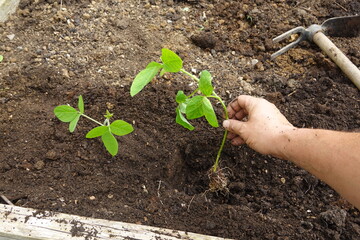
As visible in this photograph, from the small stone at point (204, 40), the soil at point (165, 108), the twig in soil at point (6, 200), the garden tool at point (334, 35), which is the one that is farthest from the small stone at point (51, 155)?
the garden tool at point (334, 35)

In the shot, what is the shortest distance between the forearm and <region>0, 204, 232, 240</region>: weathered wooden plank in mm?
437

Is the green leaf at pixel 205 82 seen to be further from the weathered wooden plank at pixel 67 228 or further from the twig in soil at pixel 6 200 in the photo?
the twig in soil at pixel 6 200

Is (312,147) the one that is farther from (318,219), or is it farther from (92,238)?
(92,238)

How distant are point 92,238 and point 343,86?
1.61 metres

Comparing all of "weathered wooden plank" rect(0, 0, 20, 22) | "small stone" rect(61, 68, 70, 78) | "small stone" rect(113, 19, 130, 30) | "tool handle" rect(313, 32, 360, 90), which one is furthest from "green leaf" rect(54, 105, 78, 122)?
"tool handle" rect(313, 32, 360, 90)

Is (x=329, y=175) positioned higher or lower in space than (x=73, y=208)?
higher

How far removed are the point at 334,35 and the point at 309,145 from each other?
1.37 m

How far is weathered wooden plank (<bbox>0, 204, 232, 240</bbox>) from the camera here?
4.58 feet

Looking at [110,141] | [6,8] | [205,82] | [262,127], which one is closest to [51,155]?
[110,141]

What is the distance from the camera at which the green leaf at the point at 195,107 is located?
60.2 inches

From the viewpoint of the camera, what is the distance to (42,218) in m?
1.44

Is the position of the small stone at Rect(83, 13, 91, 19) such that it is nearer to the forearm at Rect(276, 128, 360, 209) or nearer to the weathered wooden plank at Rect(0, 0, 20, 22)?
the weathered wooden plank at Rect(0, 0, 20, 22)

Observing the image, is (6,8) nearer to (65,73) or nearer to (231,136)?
(65,73)

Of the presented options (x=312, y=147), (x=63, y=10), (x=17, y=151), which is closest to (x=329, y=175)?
(x=312, y=147)
